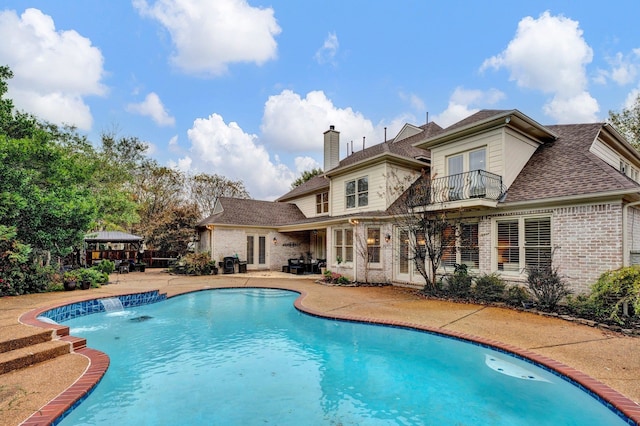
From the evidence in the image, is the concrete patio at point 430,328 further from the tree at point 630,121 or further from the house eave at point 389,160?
the tree at point 630,121

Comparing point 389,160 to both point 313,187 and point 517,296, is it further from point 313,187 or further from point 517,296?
point 313,187

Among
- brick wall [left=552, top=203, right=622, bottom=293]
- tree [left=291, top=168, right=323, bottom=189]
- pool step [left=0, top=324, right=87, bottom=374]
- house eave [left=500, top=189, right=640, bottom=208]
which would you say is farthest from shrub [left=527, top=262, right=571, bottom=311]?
tree [left=291, top=168, right=323, bottom=189]

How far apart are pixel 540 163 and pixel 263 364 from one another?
10.5 metres

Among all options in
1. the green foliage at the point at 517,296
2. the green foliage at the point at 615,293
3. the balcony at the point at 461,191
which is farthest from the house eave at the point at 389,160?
the green foliage at the point at 615,293

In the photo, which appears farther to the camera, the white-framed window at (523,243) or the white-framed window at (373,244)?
the white-framed window at (373,244)

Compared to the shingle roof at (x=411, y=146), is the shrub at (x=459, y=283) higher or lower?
lower

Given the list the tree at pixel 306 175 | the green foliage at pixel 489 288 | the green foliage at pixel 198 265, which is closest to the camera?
the green foliage at pixel 489 288

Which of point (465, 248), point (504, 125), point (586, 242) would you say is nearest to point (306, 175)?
point (465, 248)

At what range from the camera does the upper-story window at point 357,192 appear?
594 inches

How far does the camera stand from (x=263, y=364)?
5828 millimetres

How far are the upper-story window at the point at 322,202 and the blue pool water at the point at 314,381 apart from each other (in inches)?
445

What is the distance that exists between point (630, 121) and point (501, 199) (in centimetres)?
1885

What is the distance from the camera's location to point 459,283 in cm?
1059

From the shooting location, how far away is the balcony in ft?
33.4
